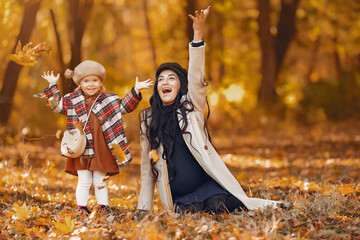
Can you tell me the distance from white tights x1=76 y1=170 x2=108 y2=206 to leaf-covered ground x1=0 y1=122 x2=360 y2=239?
0.14 m

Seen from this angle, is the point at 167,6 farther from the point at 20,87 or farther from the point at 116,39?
the point at 20,87

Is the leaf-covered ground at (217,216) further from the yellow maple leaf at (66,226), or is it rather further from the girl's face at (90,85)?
the girl's face at (90,85)

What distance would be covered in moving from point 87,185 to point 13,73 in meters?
6.10

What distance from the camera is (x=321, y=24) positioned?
646 inches

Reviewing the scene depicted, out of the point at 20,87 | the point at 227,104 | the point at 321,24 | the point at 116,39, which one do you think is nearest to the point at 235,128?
the point at 227,104

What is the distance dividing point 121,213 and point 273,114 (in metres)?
11.5

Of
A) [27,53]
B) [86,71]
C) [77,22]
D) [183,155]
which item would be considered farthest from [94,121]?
[77,22]

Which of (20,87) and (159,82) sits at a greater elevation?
(20,87)

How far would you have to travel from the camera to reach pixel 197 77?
4305mm

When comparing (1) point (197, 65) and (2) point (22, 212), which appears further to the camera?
(1) point (197, 65)

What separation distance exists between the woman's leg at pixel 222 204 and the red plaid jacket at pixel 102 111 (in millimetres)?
896

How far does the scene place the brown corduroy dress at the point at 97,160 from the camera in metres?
4.42

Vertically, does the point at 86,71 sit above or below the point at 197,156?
above

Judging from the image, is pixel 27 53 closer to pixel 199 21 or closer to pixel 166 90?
pixel 166 90
